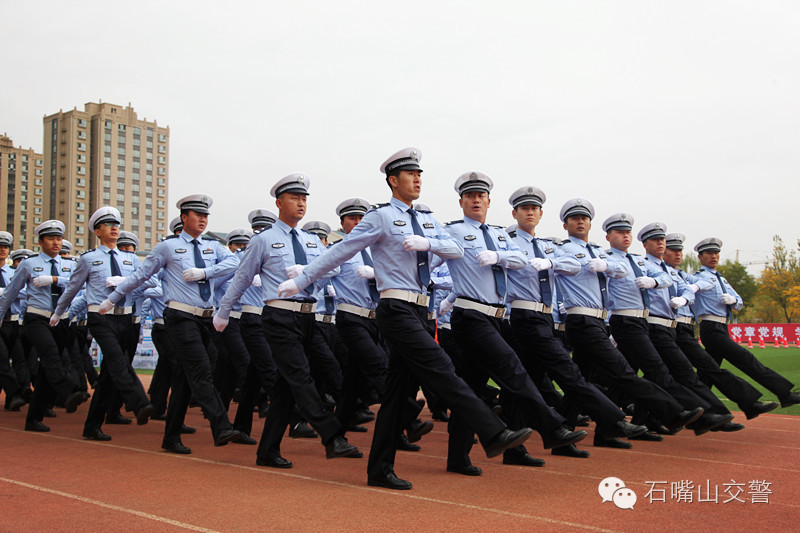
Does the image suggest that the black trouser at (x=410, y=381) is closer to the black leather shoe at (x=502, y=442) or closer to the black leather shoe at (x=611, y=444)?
the black leather shoe at (x=502, y=442)

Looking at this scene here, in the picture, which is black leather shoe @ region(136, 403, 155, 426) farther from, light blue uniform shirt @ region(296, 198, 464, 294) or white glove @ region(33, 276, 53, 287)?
light blue uniform shirt @ region(296, 198, 464, 294)

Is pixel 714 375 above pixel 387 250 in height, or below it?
below

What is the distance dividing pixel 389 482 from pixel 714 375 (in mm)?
5121

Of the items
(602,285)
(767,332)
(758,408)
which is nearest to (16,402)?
(602,285)

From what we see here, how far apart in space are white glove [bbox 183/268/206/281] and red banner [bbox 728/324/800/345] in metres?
31.2

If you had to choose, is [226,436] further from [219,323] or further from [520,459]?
[520,459]

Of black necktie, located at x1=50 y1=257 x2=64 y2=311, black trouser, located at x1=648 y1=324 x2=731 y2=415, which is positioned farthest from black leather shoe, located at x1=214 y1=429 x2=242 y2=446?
black trouser, located at x1=648 y1=324 x2=731 y2=415

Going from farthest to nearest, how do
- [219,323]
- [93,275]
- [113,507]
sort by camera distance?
[93,275] → [219,323] → [113,507]

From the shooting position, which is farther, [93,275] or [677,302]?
[677,302]

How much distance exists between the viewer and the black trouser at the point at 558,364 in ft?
21.6

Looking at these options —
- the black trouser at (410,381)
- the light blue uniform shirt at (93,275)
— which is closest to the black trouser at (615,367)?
the black trouser at (410,381)

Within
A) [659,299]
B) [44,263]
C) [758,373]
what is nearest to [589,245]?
[659,299]

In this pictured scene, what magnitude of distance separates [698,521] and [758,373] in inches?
204

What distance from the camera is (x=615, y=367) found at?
716 centimetres
